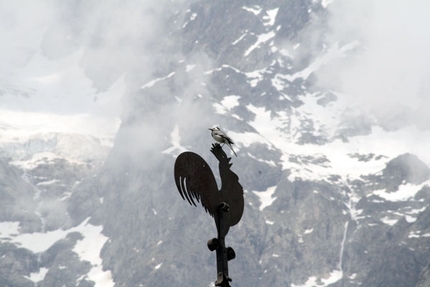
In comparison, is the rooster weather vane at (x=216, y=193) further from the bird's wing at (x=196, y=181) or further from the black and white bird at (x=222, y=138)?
the black and white bird at (x=222, y=138)

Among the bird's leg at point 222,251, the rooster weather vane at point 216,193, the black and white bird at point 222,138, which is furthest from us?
the black and white bird at point 222,138

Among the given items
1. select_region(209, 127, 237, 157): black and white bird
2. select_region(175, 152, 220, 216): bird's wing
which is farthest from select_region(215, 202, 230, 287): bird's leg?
select_region(209, 127, 237, 157): black and white bird

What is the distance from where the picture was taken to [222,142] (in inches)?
480

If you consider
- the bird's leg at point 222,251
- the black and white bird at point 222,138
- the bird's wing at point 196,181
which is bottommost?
the bird's leg at point 222,251

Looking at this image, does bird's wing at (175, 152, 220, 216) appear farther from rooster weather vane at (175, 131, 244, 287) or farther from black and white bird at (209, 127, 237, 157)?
black and white bird at (209, 127, 237, 157)

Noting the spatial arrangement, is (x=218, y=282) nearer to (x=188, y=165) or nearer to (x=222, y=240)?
(x=222, y=240)

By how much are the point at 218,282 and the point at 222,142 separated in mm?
2133

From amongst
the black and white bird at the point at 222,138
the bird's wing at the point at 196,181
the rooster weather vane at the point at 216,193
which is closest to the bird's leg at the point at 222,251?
the rooster weather vane at the point at 216,193

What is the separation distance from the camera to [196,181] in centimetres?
1141

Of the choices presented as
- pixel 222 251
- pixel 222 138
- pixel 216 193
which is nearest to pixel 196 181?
pixel 216 193

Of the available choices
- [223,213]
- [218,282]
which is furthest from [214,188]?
[218,282]

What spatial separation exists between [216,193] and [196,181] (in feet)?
1.44

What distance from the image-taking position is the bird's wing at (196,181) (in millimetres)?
11152

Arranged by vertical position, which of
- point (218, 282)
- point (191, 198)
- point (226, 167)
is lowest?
point (218, 282)
